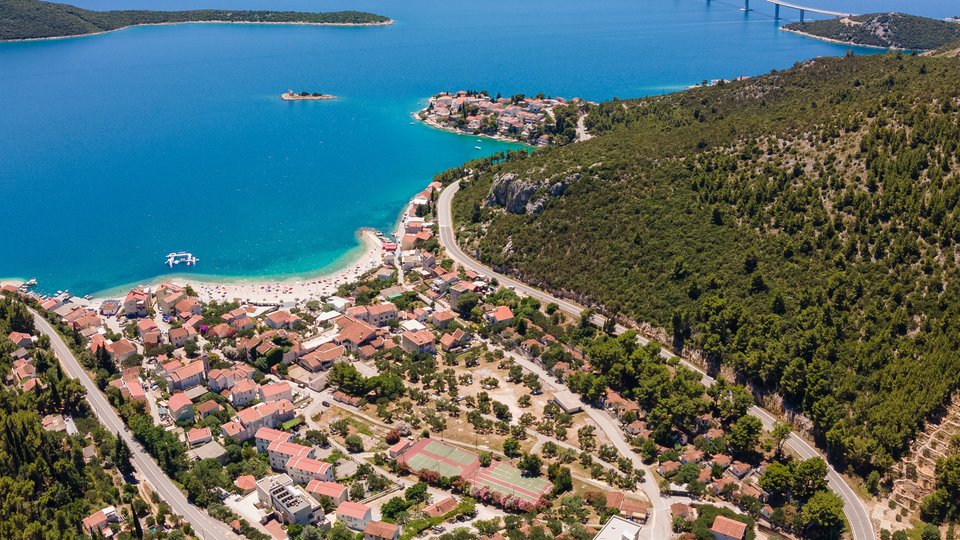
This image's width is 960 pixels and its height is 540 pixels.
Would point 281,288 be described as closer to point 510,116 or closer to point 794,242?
point 794,242

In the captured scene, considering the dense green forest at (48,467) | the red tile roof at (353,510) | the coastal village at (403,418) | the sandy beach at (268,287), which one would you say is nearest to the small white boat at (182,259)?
the sandy beach at (268,287)

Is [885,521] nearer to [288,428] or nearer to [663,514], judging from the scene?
[663,514]

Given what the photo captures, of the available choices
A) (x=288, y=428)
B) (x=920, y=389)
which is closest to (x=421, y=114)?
(x=288, y=428)

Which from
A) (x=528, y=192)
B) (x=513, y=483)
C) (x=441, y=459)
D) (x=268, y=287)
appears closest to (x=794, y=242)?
(x=528, y=192)

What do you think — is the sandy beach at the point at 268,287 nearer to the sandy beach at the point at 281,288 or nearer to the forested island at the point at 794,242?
the sandy beach at the point at 281,288

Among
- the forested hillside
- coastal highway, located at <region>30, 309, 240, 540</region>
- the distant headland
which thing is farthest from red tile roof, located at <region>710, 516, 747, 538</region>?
the distant headland
